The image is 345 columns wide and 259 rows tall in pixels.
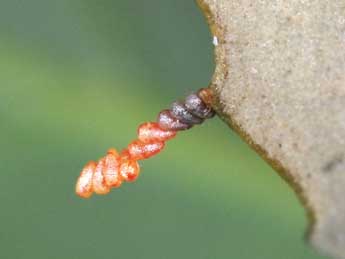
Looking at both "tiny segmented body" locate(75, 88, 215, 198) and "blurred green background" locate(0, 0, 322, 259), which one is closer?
"tiny segmented body" locate(75, 88, 215, 198)

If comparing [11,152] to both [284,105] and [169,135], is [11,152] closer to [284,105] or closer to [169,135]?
[169,135]

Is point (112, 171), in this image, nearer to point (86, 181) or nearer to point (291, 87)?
point (86, 181)

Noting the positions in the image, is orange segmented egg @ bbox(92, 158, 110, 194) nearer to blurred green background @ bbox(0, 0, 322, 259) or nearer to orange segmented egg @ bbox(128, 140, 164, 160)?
orange segmented egg @ bbox(128, 140, 164, 160)

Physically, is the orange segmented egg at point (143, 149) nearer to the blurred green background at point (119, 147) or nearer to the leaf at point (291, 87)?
the leaf at point (291, 87)

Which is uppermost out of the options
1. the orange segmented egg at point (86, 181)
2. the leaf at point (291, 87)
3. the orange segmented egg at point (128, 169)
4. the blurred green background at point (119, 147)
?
the blurred green background at point (119, 147)

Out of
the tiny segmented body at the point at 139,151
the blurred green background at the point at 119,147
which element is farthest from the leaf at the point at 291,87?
the blurred green background at the point at 119,147

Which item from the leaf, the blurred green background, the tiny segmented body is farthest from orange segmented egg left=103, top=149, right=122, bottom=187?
the blurred green background
